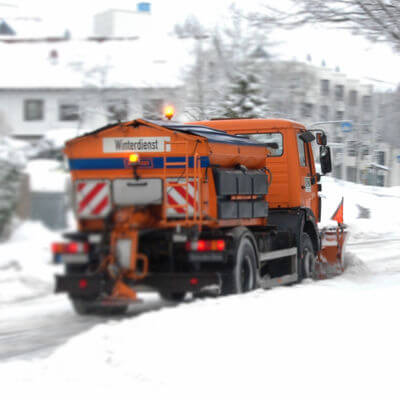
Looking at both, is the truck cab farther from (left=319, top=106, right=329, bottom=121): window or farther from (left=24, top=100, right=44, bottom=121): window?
(left=319, top=106, right=329, bottom=121): window

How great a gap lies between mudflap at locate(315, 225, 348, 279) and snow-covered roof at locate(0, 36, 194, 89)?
4924 millimetres

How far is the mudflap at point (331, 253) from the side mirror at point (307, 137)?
5.99 feet

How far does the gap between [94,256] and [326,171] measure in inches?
207

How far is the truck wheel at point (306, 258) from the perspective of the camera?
11.6 metres

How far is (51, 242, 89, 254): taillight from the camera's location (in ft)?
25.1

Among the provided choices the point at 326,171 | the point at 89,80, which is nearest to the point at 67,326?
the point at 326,171

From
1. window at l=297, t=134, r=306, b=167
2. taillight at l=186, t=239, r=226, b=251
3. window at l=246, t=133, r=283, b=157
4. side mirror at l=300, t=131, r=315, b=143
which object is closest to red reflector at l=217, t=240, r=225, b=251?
taillight at l=186, t=239, r=226, b=251

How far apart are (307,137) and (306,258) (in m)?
1.84

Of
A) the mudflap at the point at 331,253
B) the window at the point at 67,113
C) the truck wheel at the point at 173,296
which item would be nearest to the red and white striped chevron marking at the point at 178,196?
the truck wheel at the point at 173,296

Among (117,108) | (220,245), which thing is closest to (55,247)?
(220,245)

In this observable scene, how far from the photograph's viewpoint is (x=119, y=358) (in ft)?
19.5

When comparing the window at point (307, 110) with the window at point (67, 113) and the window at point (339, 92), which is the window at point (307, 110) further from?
the window at point (67, 113)

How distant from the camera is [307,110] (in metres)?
23.8

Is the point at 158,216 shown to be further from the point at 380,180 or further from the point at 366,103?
the point at 366,103
